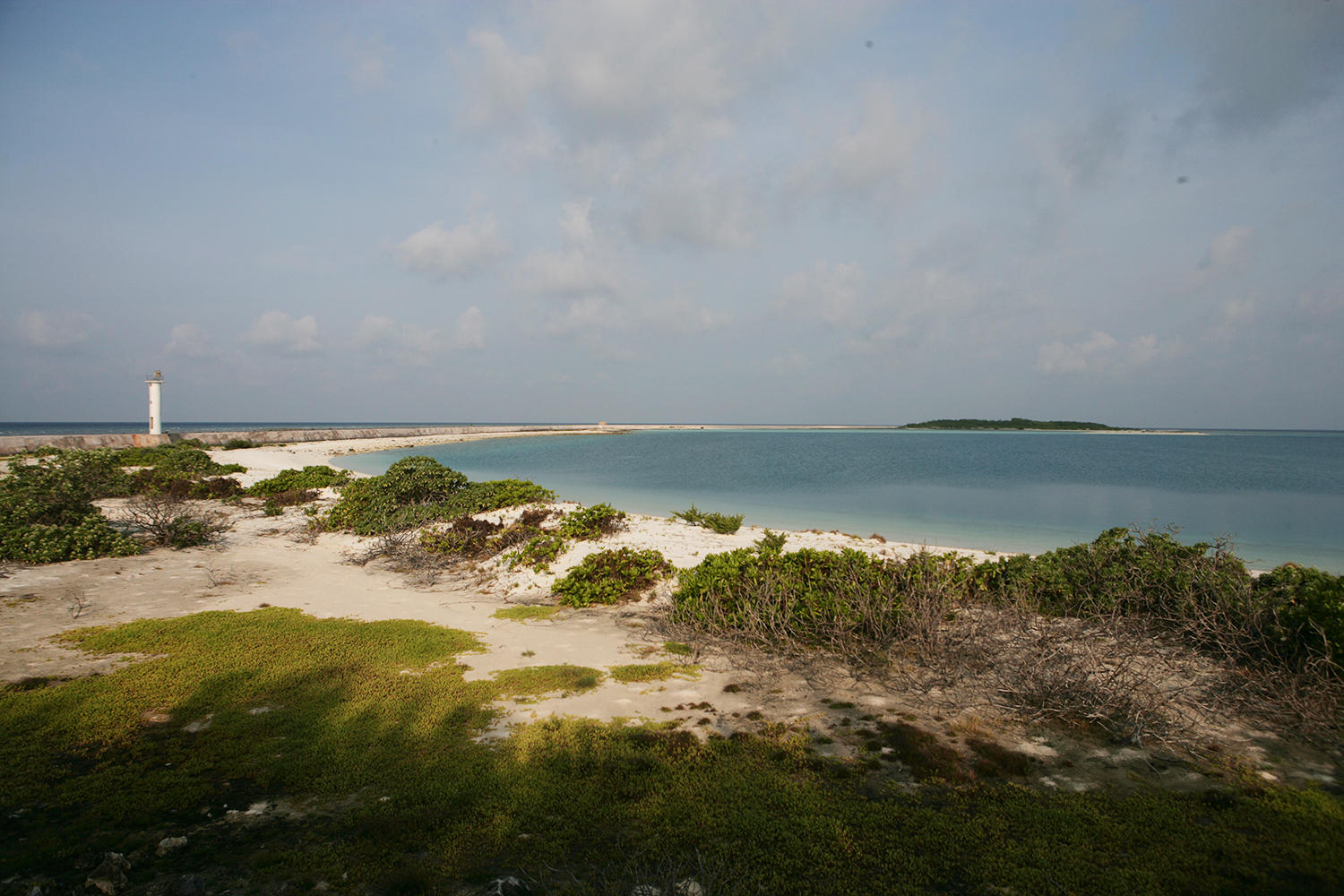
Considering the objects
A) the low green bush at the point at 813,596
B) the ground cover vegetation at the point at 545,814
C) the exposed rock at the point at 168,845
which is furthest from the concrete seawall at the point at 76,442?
the low green bush at the point at 813,596

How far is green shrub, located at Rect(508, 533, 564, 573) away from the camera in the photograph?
10.9 metres

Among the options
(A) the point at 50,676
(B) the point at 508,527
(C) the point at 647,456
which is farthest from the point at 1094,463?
(A) the point at 50,676

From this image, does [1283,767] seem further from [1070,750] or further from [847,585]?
[847,585]

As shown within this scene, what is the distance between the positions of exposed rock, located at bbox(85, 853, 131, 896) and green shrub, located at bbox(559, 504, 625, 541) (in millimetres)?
8875

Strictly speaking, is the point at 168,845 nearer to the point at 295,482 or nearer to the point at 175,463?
the point at 295,482

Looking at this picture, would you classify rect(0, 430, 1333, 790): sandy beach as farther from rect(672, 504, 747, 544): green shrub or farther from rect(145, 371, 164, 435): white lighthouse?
rect(145, 371, 164, 435): white lighthouse

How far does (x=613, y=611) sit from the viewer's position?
350 inches

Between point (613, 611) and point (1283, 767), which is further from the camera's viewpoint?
point (613, 611)

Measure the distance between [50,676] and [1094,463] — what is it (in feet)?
185

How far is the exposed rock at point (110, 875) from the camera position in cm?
294

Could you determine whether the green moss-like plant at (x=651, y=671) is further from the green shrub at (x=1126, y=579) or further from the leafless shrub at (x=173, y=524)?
the leafless shrub at (x=173, y=524)

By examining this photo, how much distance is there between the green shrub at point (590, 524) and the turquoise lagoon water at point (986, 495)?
6942mm

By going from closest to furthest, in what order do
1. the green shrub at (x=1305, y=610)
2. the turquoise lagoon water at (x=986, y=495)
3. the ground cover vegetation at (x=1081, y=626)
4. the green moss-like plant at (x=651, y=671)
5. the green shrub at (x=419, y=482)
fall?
the ground cover vegetation at (x=1081, y=626) → the green shrub at (x=1305, y=610) → the green moss-like plant at (x=651, y=671) → the green shrub at (x=419, y=482) → the turquoise lagoon water at (x=986, y=495)

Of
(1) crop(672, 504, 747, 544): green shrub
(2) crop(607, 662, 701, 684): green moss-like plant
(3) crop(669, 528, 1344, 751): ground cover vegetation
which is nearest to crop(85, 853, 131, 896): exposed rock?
(2) crop(607, 662, 701, 684): green moss-like plant
